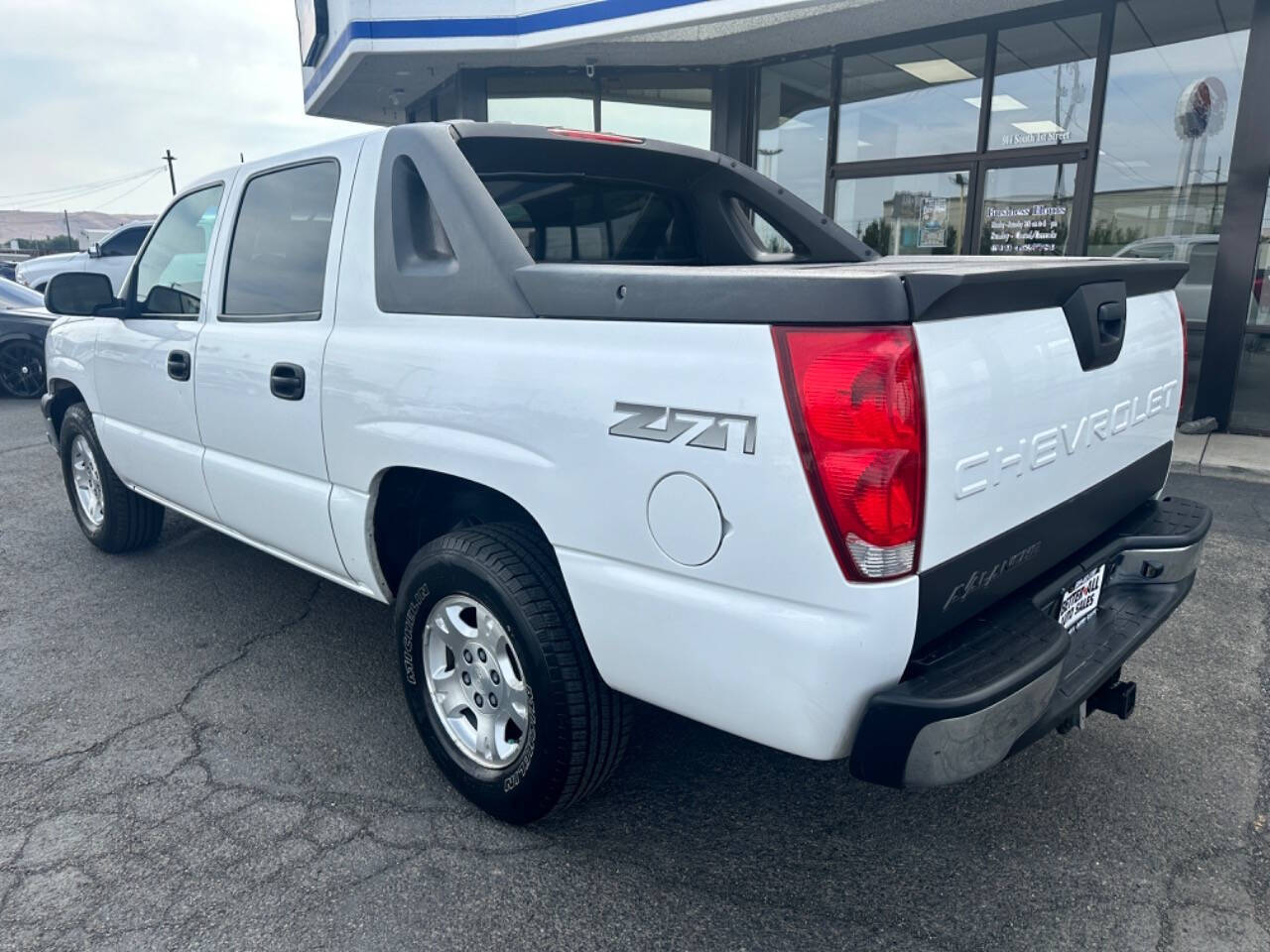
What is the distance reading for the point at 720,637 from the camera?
1.90m

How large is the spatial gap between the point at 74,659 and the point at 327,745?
1412 millimetres

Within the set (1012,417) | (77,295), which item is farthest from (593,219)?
(77,295)

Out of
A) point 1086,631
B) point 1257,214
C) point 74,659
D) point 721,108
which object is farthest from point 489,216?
point 721,108

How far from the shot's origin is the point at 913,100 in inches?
365

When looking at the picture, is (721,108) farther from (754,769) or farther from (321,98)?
(754,769)

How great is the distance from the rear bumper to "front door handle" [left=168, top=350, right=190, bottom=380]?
293cm

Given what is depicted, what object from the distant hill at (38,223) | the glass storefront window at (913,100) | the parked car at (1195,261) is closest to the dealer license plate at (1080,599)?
the parked car at (1195,261)

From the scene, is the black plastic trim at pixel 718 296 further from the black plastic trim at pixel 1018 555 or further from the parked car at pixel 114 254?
the parked car at pixel 114 254

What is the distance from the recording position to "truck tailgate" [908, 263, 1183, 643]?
70.7 inches

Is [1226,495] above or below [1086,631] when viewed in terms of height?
below

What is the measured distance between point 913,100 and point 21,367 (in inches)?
406

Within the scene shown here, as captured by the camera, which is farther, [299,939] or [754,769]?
[754,769]

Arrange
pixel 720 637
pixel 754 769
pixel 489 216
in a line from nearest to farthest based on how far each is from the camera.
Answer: pixel 720 637 < pixel 489 216 < pixel 754 769

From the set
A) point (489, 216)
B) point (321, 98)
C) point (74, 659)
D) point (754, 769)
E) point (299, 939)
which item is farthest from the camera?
point (321, 98)
